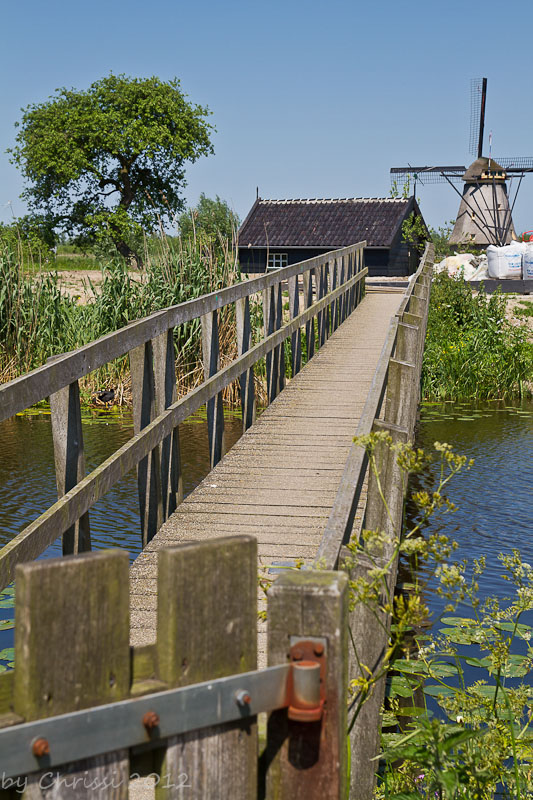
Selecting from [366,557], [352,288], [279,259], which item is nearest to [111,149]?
[279,259]

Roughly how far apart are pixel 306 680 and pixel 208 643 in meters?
0.19

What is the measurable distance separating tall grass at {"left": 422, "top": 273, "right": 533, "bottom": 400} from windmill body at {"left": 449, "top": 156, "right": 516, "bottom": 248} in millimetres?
28214

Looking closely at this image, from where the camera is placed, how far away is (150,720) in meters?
1.39

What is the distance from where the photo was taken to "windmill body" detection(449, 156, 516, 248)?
4459cm

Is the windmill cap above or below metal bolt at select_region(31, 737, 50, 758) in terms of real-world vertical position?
above

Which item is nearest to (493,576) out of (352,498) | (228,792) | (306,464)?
(306,464)

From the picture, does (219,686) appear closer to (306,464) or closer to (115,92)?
(306,464)

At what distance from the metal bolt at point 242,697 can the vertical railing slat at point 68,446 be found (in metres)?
2.41

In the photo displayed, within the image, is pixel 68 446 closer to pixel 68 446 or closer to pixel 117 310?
pixel 68 446

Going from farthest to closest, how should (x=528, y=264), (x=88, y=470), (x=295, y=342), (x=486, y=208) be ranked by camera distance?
1. (x=486, y=208)
2. (x=528, y=264)
3. (x=295, y=342)
4. (x=88, y=470)

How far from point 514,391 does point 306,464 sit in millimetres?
10120

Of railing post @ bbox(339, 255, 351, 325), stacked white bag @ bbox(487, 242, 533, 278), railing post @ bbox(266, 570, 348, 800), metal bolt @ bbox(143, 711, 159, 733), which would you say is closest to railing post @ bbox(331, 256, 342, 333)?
railing post @ bbox(339, 255, 351, 325)

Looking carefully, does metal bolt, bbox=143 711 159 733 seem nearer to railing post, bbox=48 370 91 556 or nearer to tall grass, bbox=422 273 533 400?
railing post, bbox=48 370 91 556

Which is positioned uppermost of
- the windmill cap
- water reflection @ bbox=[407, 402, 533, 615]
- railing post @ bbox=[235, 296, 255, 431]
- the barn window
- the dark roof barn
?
the windmill cap
